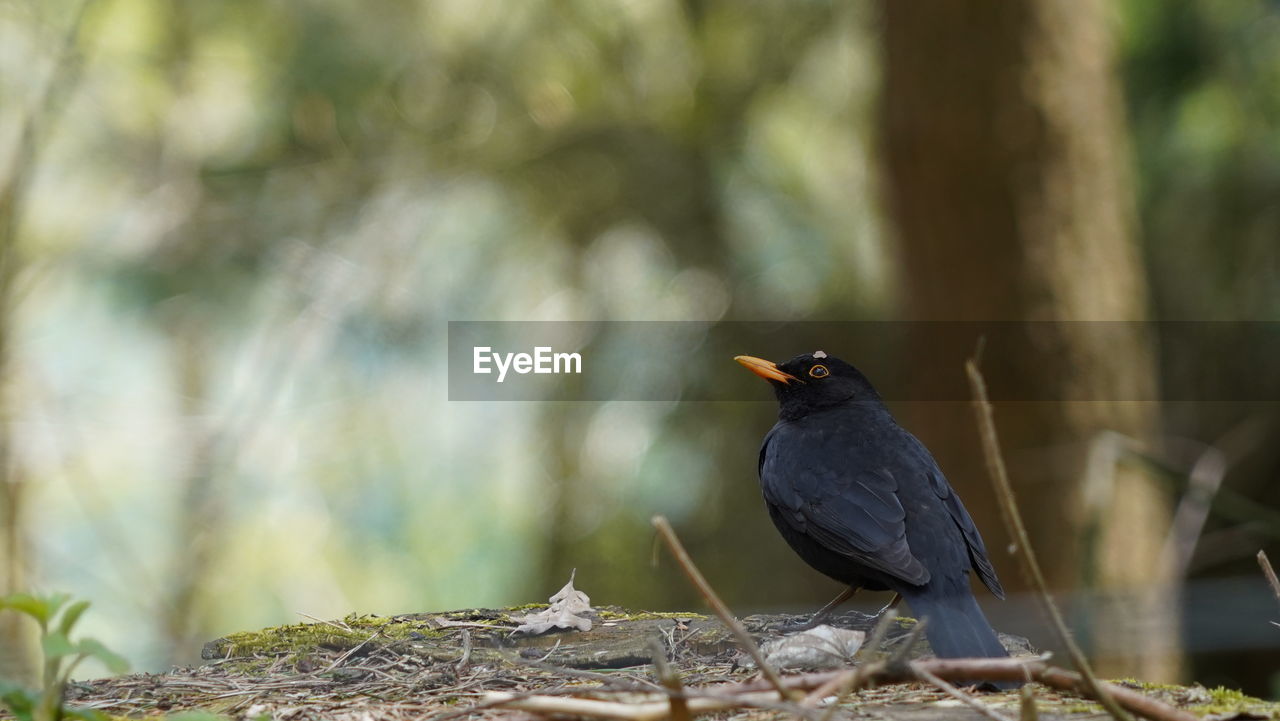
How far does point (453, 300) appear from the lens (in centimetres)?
816

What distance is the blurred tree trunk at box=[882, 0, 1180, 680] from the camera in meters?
5.86

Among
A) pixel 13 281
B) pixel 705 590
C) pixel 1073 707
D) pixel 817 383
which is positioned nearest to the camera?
pixel 705 590

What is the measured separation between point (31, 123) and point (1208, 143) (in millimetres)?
7256

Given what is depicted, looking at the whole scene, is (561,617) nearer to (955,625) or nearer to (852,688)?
(955,625)

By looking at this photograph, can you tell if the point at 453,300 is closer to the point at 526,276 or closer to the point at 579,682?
the point at 526,276

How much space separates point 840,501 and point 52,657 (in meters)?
1.74

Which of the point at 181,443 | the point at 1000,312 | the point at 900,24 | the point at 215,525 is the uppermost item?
the point at 900,24

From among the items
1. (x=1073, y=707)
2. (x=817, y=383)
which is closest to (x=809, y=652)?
(x=1073, y=707)

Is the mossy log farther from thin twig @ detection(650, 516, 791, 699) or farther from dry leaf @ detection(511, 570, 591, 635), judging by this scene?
thin twig @ detection(650, 516, 791, 699)

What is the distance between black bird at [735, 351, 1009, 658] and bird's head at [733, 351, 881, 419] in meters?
0.11

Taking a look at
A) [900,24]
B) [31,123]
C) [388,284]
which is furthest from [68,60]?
[900,24]

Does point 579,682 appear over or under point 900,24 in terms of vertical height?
under

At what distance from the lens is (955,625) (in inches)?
96.0

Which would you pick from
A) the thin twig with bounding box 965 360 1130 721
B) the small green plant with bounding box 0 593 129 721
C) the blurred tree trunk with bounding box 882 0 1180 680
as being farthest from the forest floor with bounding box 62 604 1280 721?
the blurred tree trunk with bounding box 882 0 1180 680
